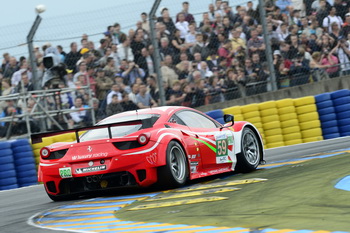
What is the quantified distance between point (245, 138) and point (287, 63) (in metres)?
7.12

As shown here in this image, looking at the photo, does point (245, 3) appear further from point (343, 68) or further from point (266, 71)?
point (343, 68)

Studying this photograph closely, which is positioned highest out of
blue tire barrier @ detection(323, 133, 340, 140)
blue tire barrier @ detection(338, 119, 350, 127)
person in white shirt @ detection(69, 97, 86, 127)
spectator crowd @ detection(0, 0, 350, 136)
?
spectator crowd @ detection(0, 0, 350, 136)

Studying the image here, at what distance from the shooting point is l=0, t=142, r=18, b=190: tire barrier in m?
13.7

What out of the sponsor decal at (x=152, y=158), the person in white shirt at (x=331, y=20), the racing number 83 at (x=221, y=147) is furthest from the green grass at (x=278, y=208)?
the person in white shirt at (x=331, y=20)

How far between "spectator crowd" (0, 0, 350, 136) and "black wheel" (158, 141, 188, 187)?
6.85 meters

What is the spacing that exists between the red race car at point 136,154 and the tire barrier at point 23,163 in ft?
13.8

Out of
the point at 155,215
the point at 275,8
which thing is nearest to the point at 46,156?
the point at 155,215

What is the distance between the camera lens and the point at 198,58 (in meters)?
16.7

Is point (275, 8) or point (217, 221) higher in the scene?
point (275, 8)

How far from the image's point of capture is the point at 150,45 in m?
16.6

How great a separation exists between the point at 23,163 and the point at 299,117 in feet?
20.1

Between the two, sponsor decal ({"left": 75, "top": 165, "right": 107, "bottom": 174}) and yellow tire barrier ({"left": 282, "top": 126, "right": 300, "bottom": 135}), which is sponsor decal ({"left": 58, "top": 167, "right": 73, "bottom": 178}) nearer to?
sponsor decal ({"left": 75, "top": 165, "right": 107, "bottom": 174})

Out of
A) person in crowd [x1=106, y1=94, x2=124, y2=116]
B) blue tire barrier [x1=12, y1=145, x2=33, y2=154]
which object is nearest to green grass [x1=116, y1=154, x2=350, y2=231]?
blue tire barrier [x1=12, y1=145, x2=33, y2=154]

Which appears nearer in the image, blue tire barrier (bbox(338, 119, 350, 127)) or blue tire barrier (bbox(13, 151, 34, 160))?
blue tire barrier (bbox(13, 151, 34, 160))
